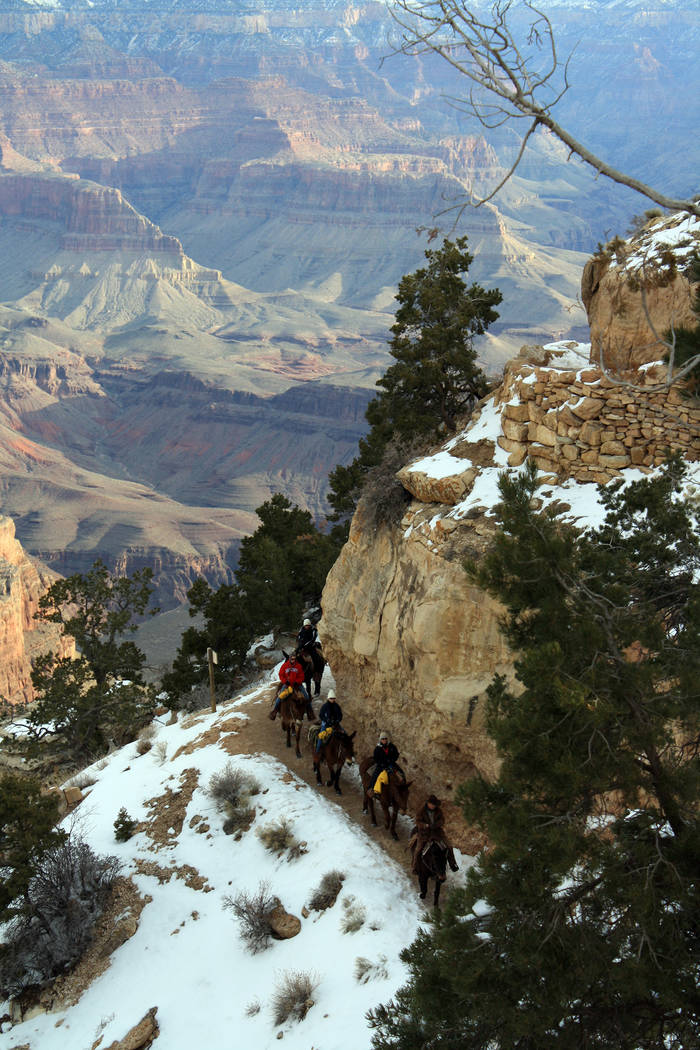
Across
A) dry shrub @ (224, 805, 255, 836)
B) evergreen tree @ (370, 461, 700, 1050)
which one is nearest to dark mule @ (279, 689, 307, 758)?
dry shrub @ (224, 805, 255, 836)

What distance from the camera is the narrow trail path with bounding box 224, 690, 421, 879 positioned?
15375 millimetres

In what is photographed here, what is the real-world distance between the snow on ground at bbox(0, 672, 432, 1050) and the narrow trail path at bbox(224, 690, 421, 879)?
216mm

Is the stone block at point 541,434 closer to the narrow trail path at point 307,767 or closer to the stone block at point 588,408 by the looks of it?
Result: the stone block at point 588,408

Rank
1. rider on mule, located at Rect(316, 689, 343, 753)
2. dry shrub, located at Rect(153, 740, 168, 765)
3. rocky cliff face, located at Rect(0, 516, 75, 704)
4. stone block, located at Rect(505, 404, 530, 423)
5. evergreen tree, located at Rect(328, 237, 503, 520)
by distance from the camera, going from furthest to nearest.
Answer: rocky cliff face, located at Rect(0, 516, 75, 704) < evergreen tree, located at Rect(328, 237, 503, 520) < dry shrub, located at Rect(153, 740, 168, 765) < rider on mule, located at Rect(316, 689, 343, 753) < stone block, located at Rect(505, 404, 530, 423)

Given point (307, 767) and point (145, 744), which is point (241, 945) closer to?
point (307, 767)

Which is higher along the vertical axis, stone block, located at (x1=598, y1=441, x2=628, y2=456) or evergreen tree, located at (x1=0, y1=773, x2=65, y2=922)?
stone block, located at (x1=598, y1=441, x2=628, y2=456)

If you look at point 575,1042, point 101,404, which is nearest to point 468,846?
point 575,1042

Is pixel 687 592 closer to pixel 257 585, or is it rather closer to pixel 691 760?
pixel 691 760

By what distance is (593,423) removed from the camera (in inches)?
547

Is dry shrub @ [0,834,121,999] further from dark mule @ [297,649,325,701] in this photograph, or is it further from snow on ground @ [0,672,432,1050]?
dark mule @ [297,649,325,701]

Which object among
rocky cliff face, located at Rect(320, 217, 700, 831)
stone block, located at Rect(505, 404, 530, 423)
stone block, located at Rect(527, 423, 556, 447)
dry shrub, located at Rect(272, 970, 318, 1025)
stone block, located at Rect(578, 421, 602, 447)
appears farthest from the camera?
stone block, located at Rect(505, 404, 530, 423)

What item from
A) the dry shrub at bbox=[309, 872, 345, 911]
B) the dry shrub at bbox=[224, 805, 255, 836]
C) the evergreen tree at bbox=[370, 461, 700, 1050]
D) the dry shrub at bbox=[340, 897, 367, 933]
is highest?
the evergreen tree at bbox=[370, 461, 700, 1050]

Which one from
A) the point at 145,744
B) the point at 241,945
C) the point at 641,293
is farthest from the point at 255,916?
the point at 641,293

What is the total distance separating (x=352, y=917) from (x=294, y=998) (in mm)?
1442
